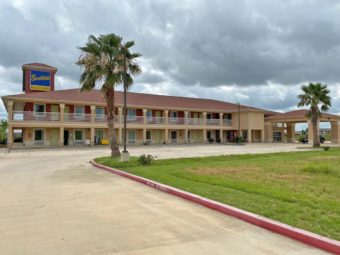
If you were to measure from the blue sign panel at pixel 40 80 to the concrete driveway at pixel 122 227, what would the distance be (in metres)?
39.0

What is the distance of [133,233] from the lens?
5.24m

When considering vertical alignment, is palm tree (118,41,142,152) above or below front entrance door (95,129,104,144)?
above

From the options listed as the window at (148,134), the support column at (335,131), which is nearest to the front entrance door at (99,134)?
the window at (148,134)

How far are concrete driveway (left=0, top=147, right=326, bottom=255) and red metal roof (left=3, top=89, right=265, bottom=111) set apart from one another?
29.9 m

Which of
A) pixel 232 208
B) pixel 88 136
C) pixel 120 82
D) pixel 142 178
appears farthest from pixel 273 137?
pixel 232 208

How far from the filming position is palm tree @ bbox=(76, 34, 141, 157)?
19266mm

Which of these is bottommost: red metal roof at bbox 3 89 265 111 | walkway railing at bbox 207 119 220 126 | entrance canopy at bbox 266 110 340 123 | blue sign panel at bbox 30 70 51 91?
walkway railing at bbox 207 119 220 126

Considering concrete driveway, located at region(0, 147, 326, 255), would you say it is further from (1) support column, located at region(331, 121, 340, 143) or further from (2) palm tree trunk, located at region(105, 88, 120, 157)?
(1) support column, located at region(331, 121, 340, 143)

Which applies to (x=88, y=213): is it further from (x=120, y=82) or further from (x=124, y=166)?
(x=120, y=82)

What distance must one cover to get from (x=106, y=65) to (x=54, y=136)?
22.3m

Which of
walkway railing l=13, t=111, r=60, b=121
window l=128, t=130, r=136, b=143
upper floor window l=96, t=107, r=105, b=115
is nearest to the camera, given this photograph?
walkway railing l=13, t=111, r=60, b=121

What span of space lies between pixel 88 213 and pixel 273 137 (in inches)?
2048

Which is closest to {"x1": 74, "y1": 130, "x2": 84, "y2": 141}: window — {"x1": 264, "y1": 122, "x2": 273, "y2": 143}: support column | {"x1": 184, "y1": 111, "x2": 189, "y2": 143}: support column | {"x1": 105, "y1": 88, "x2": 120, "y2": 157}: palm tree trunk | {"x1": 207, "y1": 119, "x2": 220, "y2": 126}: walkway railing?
{"x1": 184, "y1": 111, "x2": 189, "y2": 143}: support column

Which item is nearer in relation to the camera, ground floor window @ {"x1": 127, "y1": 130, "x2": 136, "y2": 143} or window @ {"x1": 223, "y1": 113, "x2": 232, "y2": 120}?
ground floor window @ {"x1": 127, "y1": 130, "x2": 136, "y2": 143}
